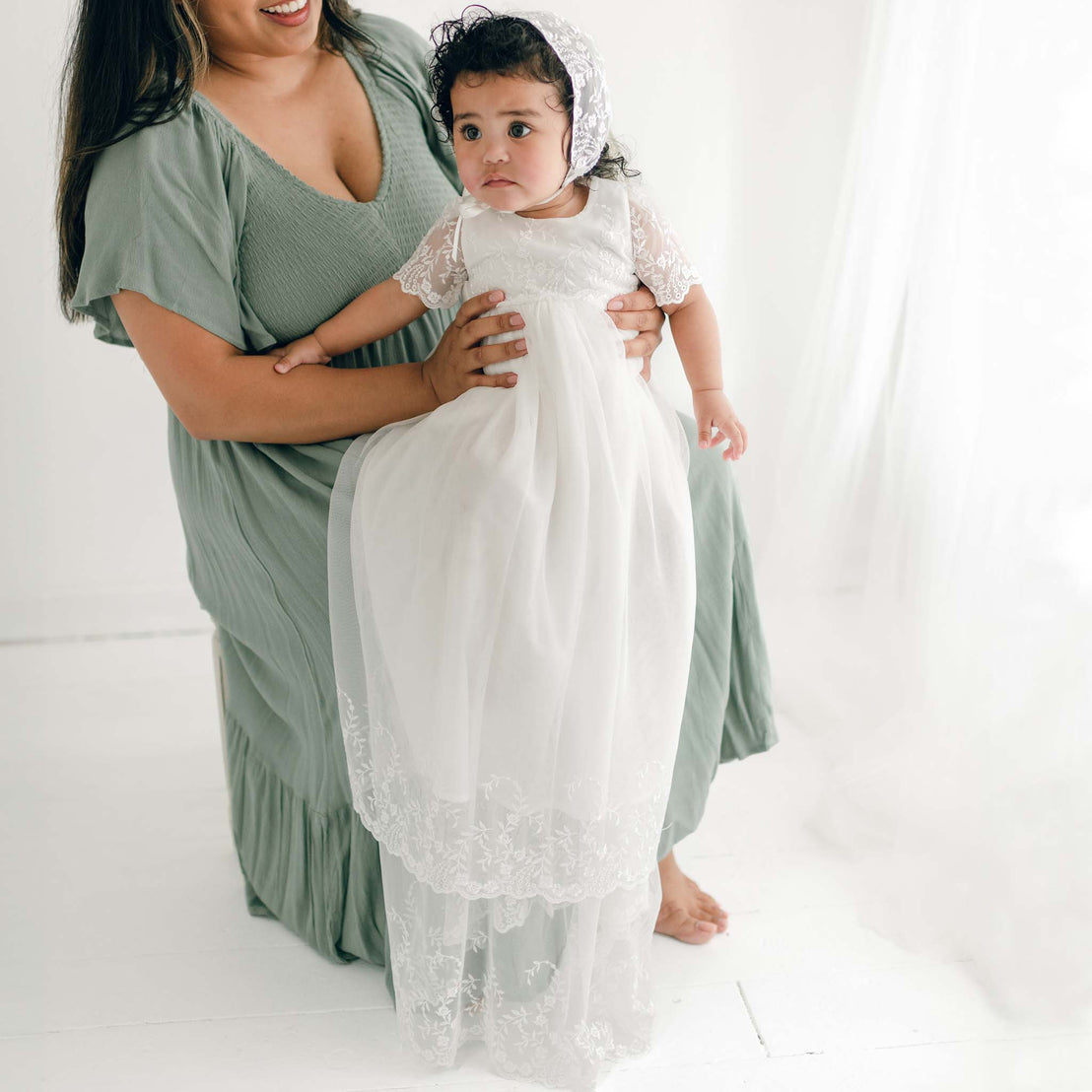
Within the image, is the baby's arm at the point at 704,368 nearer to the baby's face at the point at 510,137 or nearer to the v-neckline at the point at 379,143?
the baby's face at the point at 510,137

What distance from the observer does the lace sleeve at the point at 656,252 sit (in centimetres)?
138

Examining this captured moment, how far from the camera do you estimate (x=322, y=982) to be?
1.52 meters

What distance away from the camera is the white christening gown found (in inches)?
46.9

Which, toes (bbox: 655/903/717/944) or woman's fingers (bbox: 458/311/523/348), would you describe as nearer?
woman's fingers (bbox: 458/311/523/348)

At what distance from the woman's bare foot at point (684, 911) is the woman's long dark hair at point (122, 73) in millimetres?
1169

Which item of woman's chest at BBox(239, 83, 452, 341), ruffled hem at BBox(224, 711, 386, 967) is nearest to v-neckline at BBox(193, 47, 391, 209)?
woman's chest at BBox(239, 83, 452, 341)

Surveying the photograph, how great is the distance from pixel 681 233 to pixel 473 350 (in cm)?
144

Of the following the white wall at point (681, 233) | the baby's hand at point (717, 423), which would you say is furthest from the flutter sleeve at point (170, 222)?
the white wall at point (681, 233)

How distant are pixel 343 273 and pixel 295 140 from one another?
191mm

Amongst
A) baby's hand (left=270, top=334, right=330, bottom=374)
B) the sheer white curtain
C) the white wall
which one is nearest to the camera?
baby's hand (left=270, top=334, right=330, bottom=374)

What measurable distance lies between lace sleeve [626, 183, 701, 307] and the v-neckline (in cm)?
36

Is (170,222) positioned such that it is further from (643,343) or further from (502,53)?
(643,343)

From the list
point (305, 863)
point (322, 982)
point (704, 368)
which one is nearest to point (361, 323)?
point (704, 368)

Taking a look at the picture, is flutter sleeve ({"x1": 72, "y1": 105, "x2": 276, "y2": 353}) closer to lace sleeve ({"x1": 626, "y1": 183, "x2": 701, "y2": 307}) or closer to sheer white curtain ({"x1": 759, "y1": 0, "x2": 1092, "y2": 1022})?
lace sleeve ({"x1": 626, "y1": 183, "x2": 701, "y2": 307})
